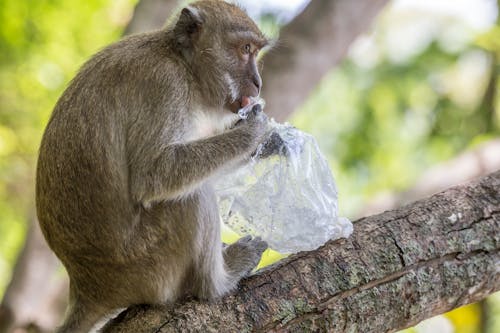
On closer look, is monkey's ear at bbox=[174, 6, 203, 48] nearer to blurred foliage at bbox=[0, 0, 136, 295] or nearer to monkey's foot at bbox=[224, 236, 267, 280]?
monkey's foot at bbox=[224, 236, 267, 280]

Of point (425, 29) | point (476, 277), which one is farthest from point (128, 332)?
point (425, 29)

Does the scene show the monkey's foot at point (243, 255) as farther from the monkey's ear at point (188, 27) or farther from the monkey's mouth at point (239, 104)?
the monkey's ear at point (188, 27)

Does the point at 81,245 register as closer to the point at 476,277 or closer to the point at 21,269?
the point at 476,277

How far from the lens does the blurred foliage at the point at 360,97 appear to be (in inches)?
394

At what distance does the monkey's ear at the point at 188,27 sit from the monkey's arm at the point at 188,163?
0.69m

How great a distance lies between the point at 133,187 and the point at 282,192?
969mm

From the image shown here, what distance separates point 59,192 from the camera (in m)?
4.10

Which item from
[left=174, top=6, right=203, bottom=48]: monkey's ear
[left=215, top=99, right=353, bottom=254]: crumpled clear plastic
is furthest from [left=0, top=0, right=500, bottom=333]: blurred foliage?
[left=174, top=6, right=203, bottom=48]: monkey's ear

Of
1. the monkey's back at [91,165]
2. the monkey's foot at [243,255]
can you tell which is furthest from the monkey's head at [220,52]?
the monkey's foot at [243,255]

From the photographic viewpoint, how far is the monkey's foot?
173 inches

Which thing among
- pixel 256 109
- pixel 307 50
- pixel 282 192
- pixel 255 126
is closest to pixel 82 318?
pixel 282 192

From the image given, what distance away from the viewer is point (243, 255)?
14.9 feet

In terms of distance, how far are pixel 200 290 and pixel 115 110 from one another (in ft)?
3.76

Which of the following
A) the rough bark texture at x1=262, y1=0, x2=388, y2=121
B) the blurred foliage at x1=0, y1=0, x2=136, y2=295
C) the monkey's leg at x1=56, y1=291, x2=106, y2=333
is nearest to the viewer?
the monkey's leg at x1=56, y1=291, x2=106, y2=333
